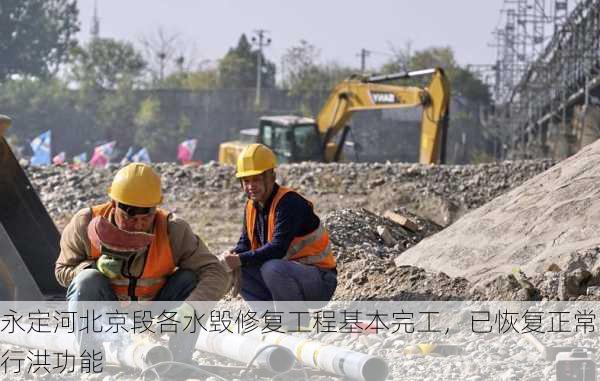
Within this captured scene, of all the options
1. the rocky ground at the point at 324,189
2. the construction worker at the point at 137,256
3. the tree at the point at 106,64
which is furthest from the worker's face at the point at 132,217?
the tree at the point at 106,64

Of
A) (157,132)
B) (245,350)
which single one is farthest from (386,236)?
(157,132)

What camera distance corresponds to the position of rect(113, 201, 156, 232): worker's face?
20.1ft

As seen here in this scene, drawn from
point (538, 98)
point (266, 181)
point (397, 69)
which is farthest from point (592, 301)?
point (397, 69)

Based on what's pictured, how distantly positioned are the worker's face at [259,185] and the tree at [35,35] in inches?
2196

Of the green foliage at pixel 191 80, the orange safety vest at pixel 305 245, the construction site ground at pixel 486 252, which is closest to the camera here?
the construction site ground at pixel 486 252

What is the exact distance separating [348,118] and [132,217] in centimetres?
2195

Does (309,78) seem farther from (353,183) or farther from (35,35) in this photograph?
(353,183)

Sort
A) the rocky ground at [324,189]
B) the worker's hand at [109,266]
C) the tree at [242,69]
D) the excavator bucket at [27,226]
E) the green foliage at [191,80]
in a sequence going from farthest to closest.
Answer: the tree at [242,69] → the green foliage at [191,80] → the rocky ground at [324,189] → the excavator bucket at [27,226] → the worker's hand at [109,266]

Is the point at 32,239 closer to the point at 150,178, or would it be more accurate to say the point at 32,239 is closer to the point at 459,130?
the point at 150,178

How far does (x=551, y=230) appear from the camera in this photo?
955 centimetres

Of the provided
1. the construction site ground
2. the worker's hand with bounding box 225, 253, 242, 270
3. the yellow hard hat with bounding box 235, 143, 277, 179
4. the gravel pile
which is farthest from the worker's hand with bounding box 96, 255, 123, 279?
the gravel pile

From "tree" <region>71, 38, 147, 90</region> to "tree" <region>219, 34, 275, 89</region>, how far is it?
28.2ft

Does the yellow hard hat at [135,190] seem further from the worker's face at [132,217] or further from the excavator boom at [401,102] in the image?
the excavator boom at [401,102]

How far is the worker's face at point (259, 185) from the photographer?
7.66 m
